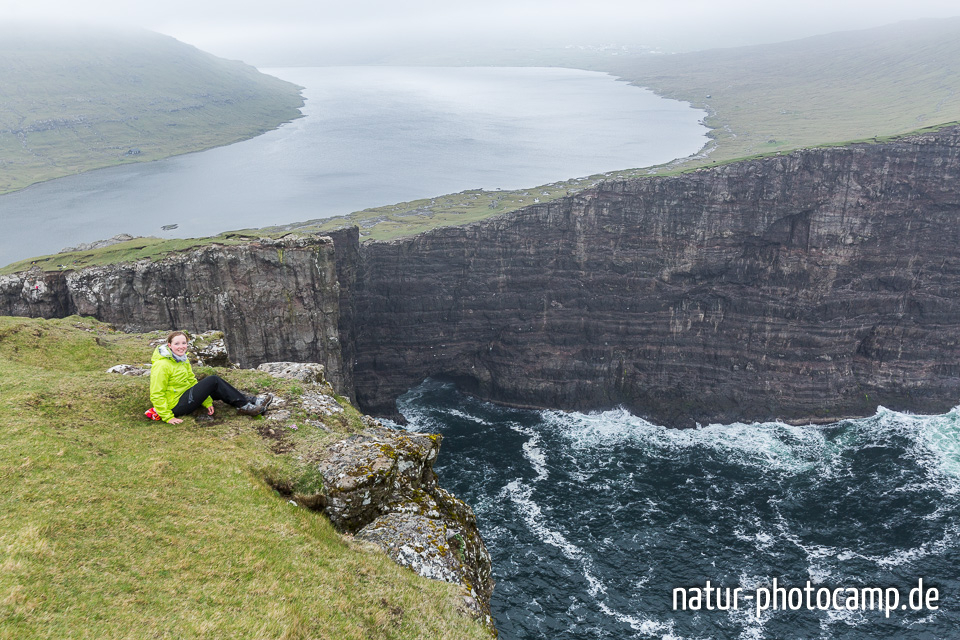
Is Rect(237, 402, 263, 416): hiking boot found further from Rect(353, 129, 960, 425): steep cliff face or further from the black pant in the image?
Rect(353, 129, 960, 425): steep cliff face

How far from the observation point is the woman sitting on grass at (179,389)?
21.0 metres

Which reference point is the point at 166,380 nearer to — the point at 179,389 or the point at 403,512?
the point at 179,389

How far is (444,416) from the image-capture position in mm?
85438

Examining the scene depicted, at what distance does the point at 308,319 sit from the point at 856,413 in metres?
81.6

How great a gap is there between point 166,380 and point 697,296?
278ft

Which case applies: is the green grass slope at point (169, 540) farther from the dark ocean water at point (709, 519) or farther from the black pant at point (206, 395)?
the dark ocean water at point (709, 519)

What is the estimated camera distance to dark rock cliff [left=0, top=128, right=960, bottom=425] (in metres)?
84.3

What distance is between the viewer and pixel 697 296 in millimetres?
90562

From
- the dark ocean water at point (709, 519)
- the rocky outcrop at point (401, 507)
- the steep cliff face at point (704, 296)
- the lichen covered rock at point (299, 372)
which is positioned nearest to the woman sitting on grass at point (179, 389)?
the rocky outcrop at point (401, 507)

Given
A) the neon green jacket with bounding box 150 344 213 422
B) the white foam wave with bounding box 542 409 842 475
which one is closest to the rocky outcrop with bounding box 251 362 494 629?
the neon green jacket with bounding box 150 344 213 422

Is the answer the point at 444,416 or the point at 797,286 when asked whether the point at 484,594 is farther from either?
the point at 797,286

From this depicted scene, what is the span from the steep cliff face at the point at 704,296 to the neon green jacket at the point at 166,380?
66.1 metres

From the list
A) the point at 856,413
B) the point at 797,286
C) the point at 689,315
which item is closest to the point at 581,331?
the point at 689,315

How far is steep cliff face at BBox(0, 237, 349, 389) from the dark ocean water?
23944mm
